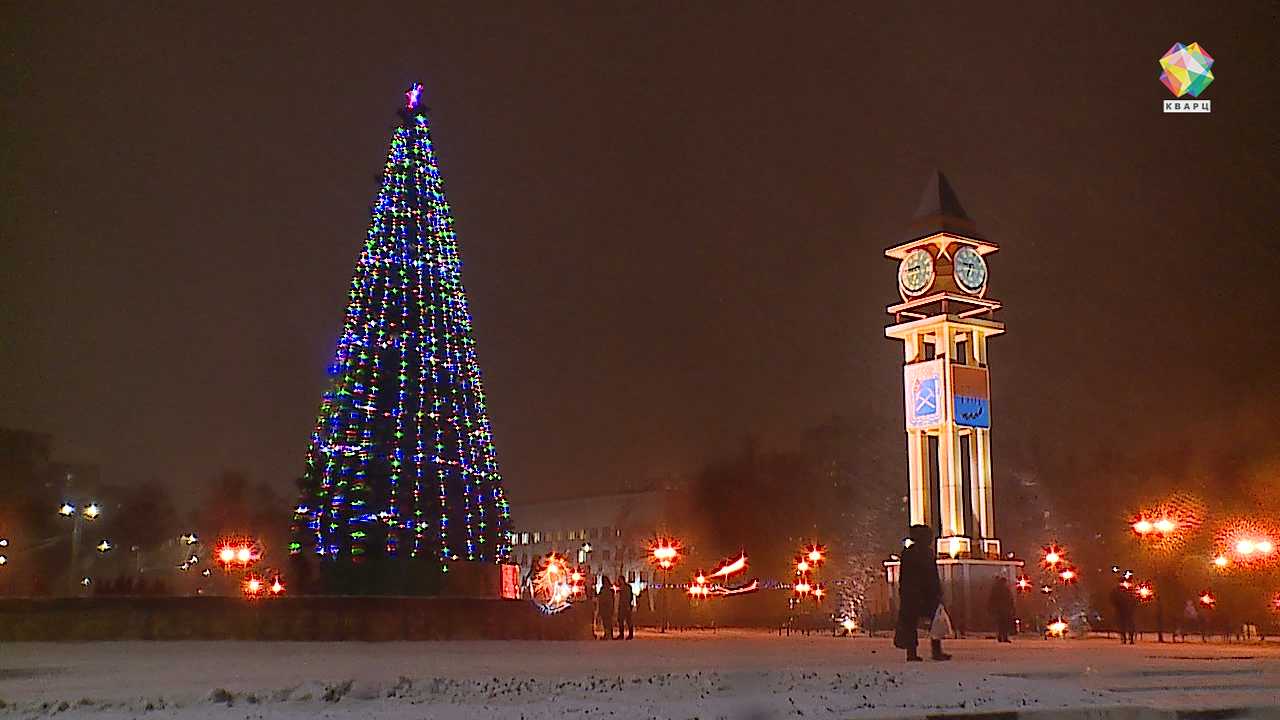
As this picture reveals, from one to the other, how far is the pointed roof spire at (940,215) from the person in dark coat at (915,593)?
32.5 m

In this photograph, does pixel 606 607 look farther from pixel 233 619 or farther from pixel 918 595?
pixel 918 595

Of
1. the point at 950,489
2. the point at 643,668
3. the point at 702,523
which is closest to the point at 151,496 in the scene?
the point at 702,523

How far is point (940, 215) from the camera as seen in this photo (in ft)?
164

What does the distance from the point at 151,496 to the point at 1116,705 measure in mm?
89486

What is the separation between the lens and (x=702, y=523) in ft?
256

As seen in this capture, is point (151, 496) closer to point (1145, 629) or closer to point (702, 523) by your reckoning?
point (702, 523)

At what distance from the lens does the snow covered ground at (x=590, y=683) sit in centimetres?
1048

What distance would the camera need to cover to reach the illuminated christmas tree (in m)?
33.4

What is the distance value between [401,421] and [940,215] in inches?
994

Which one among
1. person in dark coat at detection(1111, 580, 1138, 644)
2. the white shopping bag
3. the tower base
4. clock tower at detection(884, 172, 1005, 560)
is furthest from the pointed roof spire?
the white shopping bag

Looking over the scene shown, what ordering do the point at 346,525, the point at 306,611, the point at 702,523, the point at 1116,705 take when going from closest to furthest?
the point at 1116,705, the point at 306,611, the point at 346,525, the point at 702,523

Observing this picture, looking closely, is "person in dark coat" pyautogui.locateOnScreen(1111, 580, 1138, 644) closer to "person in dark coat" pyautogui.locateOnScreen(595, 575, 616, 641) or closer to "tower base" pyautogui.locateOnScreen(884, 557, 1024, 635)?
"person in dark coat" pyautogui.locateOnScreen(595, 575, 616, 641)

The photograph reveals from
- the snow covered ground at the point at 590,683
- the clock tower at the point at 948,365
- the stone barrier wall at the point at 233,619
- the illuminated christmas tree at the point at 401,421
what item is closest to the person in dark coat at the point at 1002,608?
the snow covered ground at the point at 590,683

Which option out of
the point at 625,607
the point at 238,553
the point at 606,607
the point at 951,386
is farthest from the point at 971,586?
the point at 238,553
